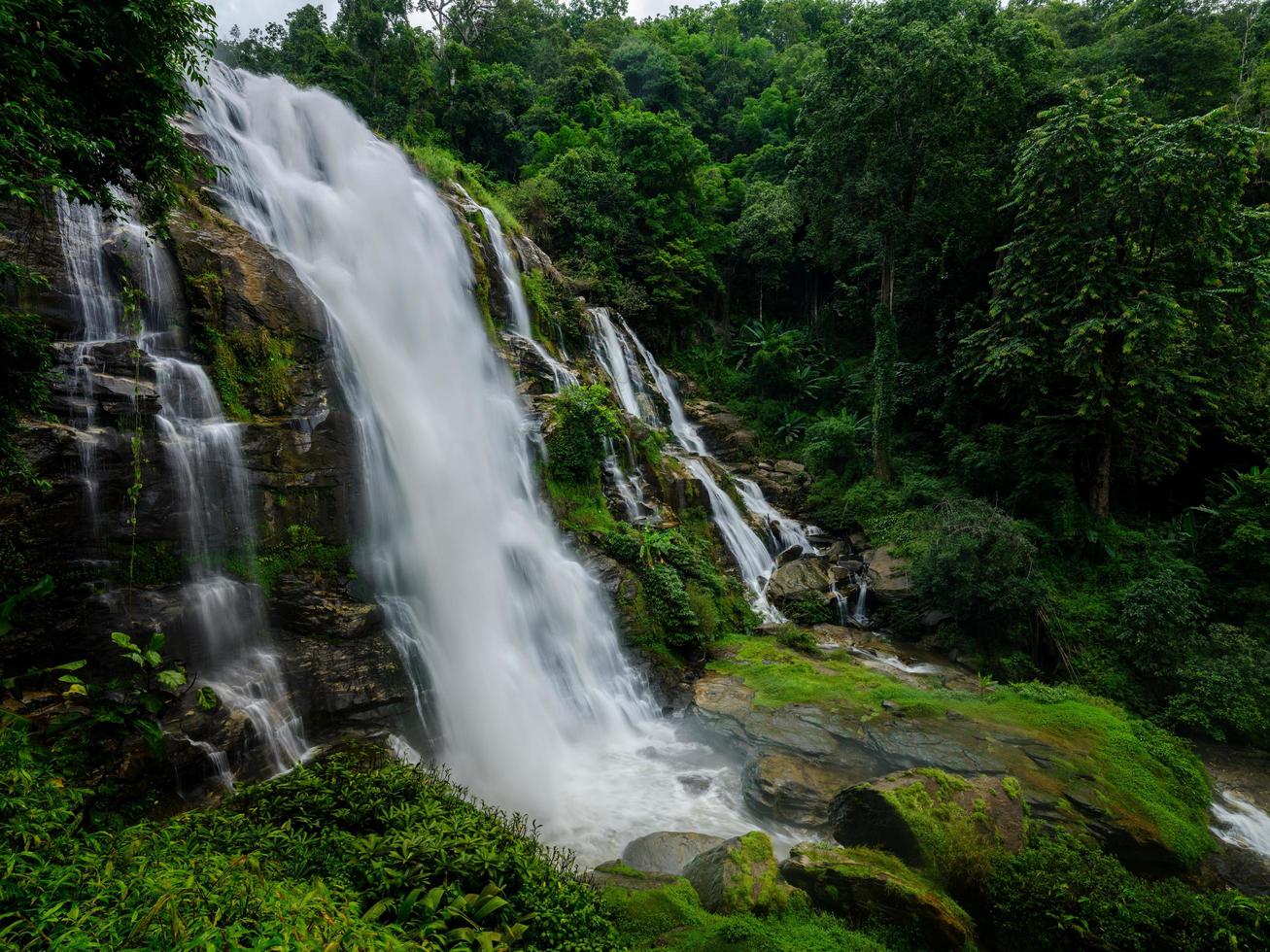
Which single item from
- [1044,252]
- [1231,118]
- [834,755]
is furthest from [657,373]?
[1231,118]

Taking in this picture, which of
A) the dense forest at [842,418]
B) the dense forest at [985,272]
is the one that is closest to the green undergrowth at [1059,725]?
the dense forest at [842,418]

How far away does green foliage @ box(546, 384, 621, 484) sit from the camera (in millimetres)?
13500

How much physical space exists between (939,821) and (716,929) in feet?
9.22

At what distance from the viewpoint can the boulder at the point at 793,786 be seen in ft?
24.7

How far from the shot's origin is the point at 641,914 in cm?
462

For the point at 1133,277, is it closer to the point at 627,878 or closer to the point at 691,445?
the point at 691,445

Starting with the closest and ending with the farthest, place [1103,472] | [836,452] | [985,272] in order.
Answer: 1. [1103,472]
2. [985,272]
3. [836,452]

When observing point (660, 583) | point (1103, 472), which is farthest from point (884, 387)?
point (660, 583)

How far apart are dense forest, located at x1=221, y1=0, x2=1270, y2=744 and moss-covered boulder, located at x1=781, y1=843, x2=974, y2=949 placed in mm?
8631

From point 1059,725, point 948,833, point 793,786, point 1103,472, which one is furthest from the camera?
point 1103,472

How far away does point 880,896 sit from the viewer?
16.1 feet

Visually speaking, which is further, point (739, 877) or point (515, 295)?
point (515, 295)

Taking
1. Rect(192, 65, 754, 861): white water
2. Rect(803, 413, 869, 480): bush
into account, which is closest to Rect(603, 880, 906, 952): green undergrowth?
Rect(192, 65, 754, 861): white water

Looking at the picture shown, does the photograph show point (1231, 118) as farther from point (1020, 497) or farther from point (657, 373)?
point (657, 373)
